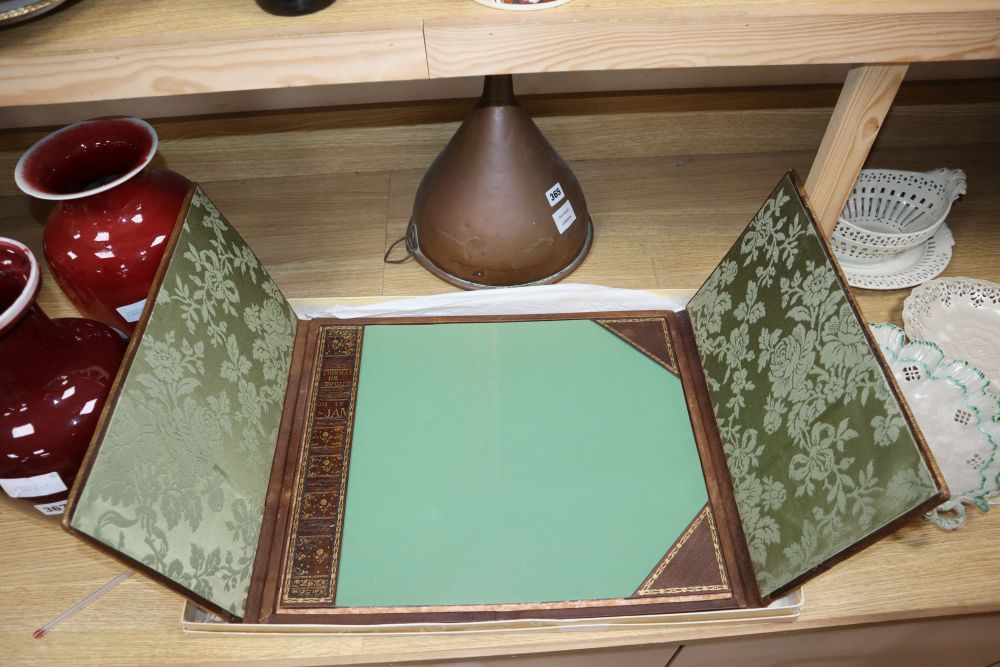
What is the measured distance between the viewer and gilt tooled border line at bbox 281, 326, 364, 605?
71 cm

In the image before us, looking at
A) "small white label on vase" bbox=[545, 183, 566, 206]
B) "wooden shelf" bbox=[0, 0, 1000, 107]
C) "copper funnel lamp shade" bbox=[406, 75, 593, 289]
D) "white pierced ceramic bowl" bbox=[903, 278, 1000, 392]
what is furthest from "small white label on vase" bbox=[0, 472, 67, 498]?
"white pierced ceramic bowl" bbox=[903, 278, 1000, 392]

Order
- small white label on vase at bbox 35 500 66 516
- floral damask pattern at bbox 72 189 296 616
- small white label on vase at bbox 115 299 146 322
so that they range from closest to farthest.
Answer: floral damask pattern at bbox 72 189 296 616, small white label on vase at bbox 35 500 66 516, small white label on vase at bbox 115 299 146 322

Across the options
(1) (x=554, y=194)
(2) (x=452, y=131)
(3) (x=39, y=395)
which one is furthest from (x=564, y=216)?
(3) (x=39, y=395)

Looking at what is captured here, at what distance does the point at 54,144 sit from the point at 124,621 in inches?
20.0

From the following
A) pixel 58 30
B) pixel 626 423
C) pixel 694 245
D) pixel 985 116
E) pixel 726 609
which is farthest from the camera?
pixel 985 116

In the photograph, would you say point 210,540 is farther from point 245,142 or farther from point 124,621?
point 245,142

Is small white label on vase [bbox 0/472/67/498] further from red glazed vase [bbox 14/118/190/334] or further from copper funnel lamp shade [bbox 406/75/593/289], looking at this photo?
copper funnel lamp shade [bbox 406/75/593/289]

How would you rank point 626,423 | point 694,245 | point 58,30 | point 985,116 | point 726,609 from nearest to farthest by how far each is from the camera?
point 58,30, point 726,609, point 626,423, point 694,245, point 985,116

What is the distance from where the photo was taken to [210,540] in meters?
0.64

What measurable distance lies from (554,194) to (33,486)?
662mm

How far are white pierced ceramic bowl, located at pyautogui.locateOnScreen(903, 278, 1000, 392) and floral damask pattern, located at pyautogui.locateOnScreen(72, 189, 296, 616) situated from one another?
0.84 m

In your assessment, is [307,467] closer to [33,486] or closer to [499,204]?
[33,486]

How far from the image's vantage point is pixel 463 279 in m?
0.98

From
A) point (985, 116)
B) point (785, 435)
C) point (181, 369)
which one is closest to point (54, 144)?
point (181, 369)
